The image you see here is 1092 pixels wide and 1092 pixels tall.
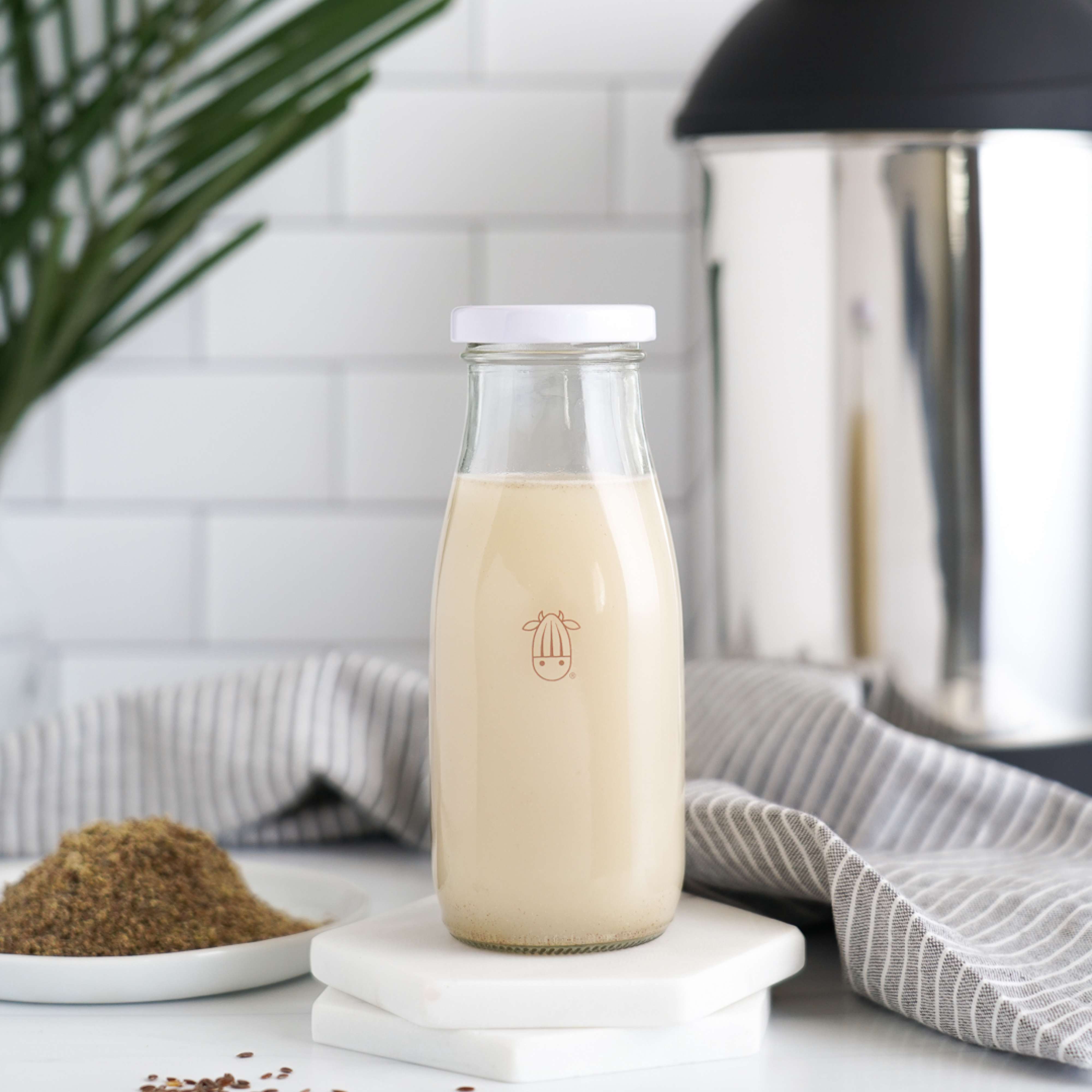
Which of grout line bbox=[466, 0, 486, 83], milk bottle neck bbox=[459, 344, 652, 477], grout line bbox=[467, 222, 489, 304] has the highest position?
grout line bbox=[466, 0, 486, 83]

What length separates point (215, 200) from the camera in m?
0.94

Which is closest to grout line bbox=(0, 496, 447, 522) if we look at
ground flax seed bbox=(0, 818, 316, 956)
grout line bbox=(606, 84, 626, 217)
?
grout line bbox=(606, 84, 626, 217)

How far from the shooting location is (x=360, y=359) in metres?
1.10

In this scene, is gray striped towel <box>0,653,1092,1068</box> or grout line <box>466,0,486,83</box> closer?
gray striped towel <box>0,653,1092,1068</box>

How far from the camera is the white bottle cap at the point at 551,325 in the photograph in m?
0.47

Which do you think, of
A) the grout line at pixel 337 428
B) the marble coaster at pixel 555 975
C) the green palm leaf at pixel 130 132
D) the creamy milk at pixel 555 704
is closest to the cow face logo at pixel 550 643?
the creamy milk at pixel 555 704

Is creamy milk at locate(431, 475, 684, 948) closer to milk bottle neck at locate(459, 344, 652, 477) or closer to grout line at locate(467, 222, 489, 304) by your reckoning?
milk bottle neck at locate(459, 344, 652, 477)

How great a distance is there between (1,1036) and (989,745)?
0.52 metres

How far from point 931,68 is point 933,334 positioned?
139 mm

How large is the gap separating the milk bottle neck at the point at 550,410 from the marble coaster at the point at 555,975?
0.18 meters

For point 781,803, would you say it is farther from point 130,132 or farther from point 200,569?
point 130,132

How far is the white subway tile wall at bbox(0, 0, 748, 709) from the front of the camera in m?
1.08

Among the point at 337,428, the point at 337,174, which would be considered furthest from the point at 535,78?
the point at 337,428

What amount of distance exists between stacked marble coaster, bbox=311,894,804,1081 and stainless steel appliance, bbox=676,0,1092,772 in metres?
0.29
